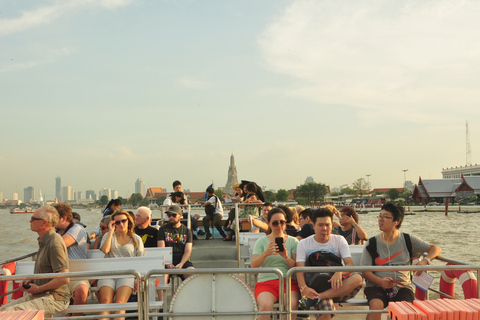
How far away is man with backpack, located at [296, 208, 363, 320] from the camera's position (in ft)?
17.1

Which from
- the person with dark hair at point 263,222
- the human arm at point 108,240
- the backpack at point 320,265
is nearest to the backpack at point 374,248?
the backpack at point 320,265

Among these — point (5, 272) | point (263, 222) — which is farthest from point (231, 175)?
point (5, 272)

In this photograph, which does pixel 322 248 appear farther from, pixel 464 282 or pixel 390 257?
pixel 464 282

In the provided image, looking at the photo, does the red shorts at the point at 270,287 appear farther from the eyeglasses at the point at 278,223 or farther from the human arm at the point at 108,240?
the human arm at the point at 108,240

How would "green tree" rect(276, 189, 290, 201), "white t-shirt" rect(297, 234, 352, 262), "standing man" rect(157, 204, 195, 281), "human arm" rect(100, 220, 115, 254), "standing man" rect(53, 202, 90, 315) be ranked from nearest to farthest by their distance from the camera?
1. "white t-shirt" rect(297, 234, 352, 262)
2. "standing man" rect(53, 202, 90, 315)
3. "human arm" rect(100, 220, 115, 254)
4. "standing man" rect(157, 204, 195, 281)
5. "green tree" rect(276, 189, 290, 201)

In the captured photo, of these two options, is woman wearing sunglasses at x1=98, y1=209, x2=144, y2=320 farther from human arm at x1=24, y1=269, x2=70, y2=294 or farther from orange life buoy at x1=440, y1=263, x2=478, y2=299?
orange life buoy at x1=440, y1=263, x2=478, y2=299

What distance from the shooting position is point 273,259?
570 centimetres

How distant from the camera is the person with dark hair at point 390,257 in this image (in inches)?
213

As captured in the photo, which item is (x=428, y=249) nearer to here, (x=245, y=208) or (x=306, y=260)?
(x=306, y=260)

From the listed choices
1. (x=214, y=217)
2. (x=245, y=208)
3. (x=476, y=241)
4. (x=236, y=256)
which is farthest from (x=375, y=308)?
(x=476, y=241)

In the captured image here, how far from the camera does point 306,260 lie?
18.0 ft

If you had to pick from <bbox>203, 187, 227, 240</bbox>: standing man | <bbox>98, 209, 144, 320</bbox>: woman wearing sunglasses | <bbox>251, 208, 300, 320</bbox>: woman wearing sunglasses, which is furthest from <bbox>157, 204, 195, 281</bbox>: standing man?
<bbox>203, 187, 227, 240</bbox>: standing man

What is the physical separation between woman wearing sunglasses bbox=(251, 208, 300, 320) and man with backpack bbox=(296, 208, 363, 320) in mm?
185

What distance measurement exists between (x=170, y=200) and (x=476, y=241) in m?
34.7
